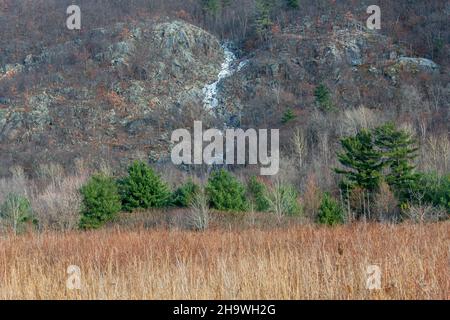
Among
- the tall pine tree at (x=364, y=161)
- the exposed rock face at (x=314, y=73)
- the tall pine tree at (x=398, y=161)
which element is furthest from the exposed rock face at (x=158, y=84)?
the tall pine tree at (x=364, y=161)

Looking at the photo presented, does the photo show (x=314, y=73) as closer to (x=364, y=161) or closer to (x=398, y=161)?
(x=398, y=161)

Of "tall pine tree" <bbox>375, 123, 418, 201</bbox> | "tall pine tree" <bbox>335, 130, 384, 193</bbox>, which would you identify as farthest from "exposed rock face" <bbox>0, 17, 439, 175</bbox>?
"tall pine tree" <bbox>335, 130, 384, 193</bbox>

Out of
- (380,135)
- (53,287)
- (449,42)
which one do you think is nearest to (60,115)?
(380,135)

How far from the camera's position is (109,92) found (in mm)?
58750

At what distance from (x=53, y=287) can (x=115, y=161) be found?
44165 mm

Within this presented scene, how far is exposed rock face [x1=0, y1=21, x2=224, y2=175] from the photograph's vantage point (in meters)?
52.5

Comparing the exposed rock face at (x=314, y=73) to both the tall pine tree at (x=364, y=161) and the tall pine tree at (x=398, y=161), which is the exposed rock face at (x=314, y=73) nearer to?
the tall pine tree at (x=398, y=161)

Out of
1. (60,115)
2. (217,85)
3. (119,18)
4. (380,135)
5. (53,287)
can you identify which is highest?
(119,18)

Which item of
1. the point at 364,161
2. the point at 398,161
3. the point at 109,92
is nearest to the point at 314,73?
the point at 109,92

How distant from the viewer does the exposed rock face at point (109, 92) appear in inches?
2068

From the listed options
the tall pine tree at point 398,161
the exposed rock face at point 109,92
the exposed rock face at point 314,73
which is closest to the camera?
the tall pine tree at point 398,161

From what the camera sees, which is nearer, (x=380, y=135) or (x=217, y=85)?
(x=380, y=135)

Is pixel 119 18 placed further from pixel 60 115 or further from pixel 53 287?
pixel 53 287

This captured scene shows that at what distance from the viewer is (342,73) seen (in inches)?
2175
